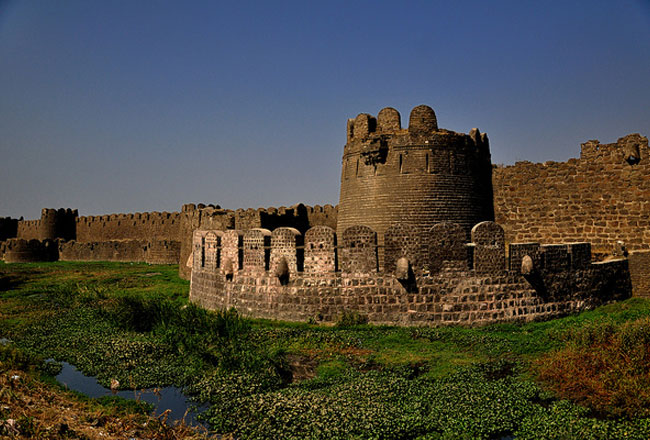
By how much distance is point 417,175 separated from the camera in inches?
659

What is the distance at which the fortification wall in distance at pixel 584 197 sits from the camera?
14531 mm

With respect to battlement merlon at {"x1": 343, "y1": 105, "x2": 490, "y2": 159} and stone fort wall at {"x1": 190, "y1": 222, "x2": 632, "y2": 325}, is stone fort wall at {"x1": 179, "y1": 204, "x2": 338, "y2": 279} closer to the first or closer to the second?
battlement merlon at {"x1": 343, "y1": 105, "x2": 490, "y2": 159}

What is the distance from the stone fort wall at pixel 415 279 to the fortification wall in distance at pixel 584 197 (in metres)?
3.06

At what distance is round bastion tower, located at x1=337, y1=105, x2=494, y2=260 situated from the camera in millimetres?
16703

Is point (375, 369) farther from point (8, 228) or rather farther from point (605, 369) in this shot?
point (8, 228)

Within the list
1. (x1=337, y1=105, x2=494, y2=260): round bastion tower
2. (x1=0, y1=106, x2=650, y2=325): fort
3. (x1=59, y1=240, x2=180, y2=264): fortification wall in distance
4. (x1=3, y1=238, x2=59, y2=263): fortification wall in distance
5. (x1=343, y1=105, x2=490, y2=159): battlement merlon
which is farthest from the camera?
(x1=3, y1=238, x2=59, y2=263): fortification wall in distance

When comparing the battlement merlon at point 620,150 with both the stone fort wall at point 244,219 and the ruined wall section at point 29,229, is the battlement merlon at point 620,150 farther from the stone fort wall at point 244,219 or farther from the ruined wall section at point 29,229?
the ruined wall section at point 29,229

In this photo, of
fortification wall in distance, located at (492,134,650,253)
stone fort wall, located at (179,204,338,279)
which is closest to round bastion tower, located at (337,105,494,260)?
fortification wall in distance, located at (492,134,650,253)

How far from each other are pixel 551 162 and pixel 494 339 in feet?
30.8

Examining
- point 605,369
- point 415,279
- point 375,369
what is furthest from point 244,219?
point 605,369

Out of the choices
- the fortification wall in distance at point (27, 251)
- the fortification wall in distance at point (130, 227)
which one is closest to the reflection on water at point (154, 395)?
the fortification wall in distance at point (130, 227)

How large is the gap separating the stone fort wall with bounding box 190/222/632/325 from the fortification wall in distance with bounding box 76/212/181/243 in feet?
97.2

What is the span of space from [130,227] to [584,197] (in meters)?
39.7

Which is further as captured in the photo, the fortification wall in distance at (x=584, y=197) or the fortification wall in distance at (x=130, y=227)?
the fortification wall in distance at (x=130, y=227)
